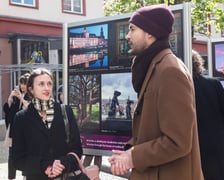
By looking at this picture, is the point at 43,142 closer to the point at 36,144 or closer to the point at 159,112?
the point at 36,144

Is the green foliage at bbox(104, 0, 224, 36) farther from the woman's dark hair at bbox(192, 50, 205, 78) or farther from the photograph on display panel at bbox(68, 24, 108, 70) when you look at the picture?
the woman's dark hair at bbox(192, 50, 205, 78)

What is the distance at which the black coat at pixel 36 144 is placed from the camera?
156 inches

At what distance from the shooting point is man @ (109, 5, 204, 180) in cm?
241

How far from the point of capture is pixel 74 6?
879 inches

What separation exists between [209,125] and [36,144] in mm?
1702


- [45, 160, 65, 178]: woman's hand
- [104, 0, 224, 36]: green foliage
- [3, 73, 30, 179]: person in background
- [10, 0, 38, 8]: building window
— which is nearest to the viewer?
[45, 160, 65, 178]: woman's hand

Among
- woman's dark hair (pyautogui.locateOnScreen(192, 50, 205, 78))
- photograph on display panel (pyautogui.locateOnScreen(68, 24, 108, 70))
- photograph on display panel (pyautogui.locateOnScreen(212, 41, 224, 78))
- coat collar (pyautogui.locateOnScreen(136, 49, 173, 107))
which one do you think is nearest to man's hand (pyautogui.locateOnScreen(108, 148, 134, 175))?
coat collar (pyautogui.locateOnScreen(136, 49, 173, 107))

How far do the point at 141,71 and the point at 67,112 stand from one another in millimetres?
1649

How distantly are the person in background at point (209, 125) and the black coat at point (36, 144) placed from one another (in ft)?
4.44

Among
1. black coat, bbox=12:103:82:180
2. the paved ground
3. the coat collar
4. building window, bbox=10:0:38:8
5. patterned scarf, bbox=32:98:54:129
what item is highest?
building window, bbox=10:0:38:8

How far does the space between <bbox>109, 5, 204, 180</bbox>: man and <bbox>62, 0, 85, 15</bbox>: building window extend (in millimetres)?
19697

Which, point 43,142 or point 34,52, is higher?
point 34,52

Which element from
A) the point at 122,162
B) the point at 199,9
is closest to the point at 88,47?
the point at 122,162

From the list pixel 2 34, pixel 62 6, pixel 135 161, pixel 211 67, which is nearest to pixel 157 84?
pixel 135 161
